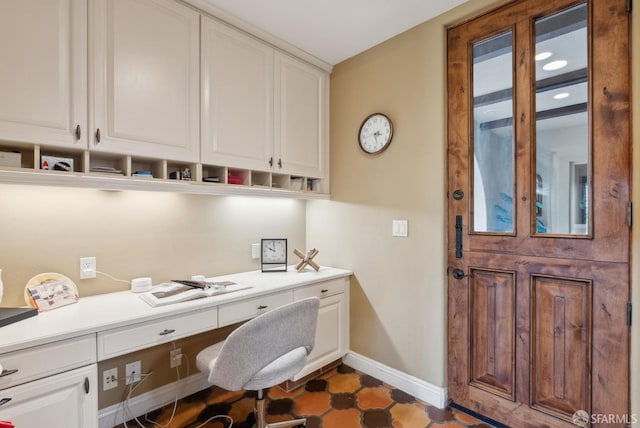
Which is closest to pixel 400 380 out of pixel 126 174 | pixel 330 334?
pixel 330 334

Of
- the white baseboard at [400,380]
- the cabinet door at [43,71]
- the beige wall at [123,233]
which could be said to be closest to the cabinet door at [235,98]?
the beige wall at [123,233]

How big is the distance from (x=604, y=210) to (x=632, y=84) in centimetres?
57

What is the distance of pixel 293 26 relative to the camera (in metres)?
2.06

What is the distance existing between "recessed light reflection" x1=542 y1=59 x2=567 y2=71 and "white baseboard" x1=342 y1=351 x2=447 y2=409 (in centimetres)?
196

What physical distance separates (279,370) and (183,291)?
0.69 meters

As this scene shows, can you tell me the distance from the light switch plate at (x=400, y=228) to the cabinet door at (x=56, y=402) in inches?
71.2

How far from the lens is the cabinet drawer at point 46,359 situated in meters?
1.09

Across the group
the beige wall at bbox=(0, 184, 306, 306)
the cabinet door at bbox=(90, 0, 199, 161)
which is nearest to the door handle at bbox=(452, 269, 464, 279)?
the beige wall at bbox=(0, 184, 306, 306)

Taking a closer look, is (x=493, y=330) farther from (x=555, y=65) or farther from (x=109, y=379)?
(x=109, y=379)

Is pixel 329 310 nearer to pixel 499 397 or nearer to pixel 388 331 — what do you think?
pixel 388 331

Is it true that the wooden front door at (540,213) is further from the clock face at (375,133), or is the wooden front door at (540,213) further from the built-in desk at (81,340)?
the built-in desk at (81,340)

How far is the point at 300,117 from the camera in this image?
7.82ft

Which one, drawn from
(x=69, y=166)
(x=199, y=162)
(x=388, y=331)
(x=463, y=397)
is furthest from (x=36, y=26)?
(x=463, y=397)

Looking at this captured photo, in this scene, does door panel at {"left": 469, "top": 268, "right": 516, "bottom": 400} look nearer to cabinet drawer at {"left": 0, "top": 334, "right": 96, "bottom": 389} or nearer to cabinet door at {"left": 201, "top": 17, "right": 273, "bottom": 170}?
cabinet door at {"left": 201, "top": 17, "right": 273, "bottom": 170}
